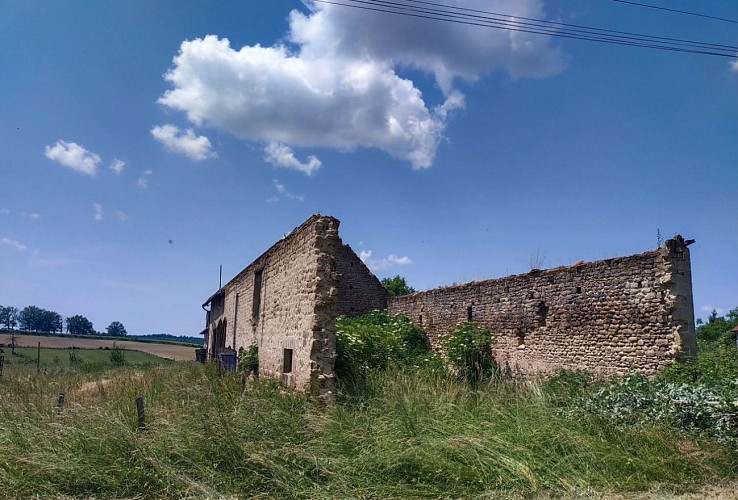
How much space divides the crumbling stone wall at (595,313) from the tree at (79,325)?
106 m

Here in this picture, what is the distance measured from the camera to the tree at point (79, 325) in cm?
10244

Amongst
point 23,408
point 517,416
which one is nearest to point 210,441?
point 23,408

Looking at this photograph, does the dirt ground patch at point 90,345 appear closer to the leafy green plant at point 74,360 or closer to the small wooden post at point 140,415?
the leafy green plant at point 74,360

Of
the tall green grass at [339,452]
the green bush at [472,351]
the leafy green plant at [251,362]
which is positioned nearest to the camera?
the tall green grass at [339,452]

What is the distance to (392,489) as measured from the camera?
Result: 542cm

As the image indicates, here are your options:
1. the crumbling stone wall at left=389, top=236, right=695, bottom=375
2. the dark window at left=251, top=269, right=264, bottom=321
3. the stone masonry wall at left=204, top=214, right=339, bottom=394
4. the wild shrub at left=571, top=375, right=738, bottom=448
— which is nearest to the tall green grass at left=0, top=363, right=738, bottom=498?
the wild shrub at left=571, top=375, right=738, bottom=448

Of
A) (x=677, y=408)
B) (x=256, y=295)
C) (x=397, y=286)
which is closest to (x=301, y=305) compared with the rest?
(x=256, y=295)

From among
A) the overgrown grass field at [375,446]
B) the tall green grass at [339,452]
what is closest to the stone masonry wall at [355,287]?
the overgrown grass field at [375,446]

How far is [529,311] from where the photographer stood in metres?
13.4

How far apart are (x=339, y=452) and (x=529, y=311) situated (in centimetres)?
846

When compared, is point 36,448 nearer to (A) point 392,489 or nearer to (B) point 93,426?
(B) point 93,426

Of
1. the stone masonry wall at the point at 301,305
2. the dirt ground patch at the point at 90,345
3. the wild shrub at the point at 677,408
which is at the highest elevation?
the stone masonry wall at the point at 301,305

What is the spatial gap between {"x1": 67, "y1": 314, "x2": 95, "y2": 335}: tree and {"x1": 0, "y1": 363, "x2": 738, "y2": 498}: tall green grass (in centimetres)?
10877

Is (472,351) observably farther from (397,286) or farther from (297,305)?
(397,286)
